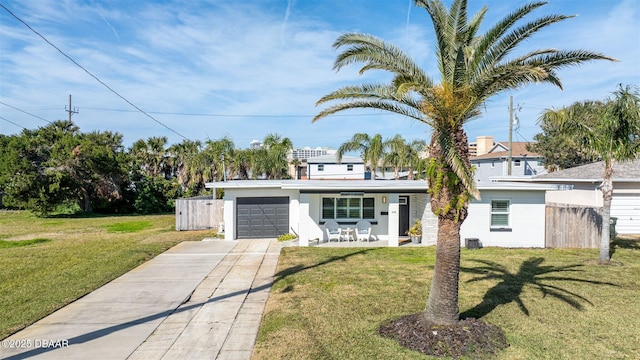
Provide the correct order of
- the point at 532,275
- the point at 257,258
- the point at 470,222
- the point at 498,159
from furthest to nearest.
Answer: the point at 498,159 → the point at 470,222 → the point at 257,258 → the point at 532,275

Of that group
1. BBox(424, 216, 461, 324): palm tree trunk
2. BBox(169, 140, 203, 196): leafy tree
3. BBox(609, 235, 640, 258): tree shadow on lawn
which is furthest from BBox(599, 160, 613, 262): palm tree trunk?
BBox(169, 140, 203, 196): leafy tree

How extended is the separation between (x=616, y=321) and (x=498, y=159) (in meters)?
34.3

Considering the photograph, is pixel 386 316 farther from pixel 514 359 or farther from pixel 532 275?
pixel 532 275

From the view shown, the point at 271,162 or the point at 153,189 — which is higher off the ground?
the point at 271,162

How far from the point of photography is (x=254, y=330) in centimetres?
677

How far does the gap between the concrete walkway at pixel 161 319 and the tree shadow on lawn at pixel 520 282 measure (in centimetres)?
451

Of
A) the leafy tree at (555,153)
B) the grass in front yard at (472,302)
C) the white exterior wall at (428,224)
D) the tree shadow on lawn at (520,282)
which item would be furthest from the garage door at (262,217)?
the leafy tree at (555,153)

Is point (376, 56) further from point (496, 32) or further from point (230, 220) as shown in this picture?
point (230, 220)

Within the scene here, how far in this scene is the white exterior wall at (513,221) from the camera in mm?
15562

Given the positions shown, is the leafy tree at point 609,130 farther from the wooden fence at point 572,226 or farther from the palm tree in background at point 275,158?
the palm tree in background at point 275,158

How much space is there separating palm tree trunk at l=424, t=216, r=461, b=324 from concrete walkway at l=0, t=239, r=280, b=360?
320 cm

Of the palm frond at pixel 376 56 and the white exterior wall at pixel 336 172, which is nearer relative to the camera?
the palm frond at pixel 376 56

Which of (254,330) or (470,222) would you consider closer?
(254,330)

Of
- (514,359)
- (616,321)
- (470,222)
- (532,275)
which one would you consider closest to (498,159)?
(470,222)
